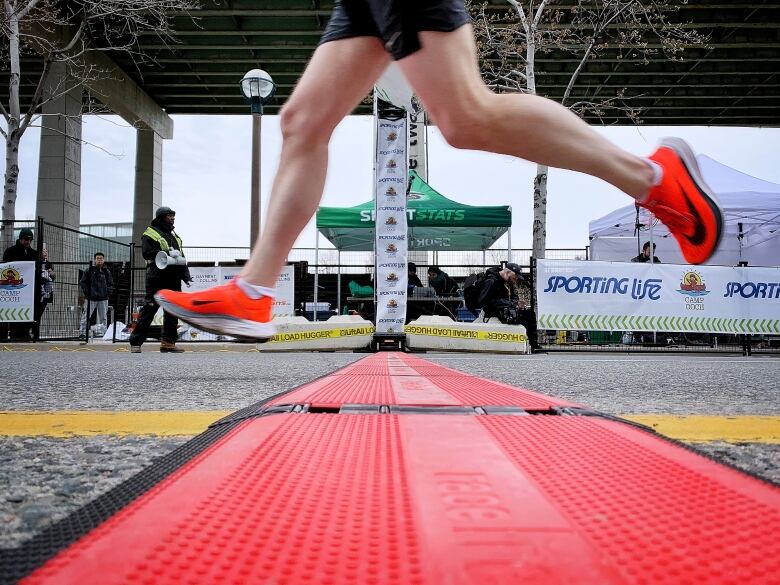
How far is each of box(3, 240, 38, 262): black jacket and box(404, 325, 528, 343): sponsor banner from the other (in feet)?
23.0

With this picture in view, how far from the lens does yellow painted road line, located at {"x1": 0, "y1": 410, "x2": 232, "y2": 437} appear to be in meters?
1.83

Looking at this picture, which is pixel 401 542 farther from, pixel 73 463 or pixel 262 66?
pixel 262 66

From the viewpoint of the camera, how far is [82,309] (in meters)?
14.8

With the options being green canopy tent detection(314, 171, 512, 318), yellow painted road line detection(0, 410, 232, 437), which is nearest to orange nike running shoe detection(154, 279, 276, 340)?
yellow painted road line detection(0, 410, 232, 437)

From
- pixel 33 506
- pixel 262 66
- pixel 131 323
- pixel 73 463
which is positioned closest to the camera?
pixel 33 506

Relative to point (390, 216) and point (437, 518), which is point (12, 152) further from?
point (437, 518)

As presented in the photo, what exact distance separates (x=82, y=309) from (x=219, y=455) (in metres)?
15.8

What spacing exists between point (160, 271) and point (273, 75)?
16.8 meters

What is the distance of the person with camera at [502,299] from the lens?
1011 cm

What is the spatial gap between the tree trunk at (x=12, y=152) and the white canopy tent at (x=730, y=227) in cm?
1337

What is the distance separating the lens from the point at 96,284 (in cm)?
1190

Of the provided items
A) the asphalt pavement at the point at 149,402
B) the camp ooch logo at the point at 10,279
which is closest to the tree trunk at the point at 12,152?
the camp ooch logo at the point at 10,279

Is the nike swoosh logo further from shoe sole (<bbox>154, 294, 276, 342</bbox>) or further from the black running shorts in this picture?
shoe sole (<bbox>154, 294, 276, 342</bbox>)

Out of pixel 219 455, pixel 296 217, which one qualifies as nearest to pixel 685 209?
pixel 296 217
